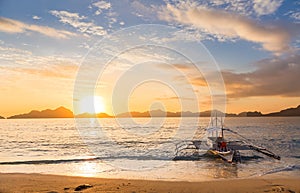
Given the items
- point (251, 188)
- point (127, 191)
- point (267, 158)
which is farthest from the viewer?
point (267, 158)

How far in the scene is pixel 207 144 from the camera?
5116 cm

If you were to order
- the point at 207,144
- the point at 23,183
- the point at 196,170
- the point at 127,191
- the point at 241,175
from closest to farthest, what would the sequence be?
the point at 127,191, the point at 23,183, the point at 241,175, the point at 196,170, the point at 207,144

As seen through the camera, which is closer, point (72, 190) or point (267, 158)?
point (72, 190)

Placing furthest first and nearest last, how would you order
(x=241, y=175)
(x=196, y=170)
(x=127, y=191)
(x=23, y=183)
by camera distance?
(x=196, y=170) < (x=241, y=175) < (x=23, y=183) < (x=127, y=191)

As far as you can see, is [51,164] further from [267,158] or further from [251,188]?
[267,158]

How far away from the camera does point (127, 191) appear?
1756 centimetres

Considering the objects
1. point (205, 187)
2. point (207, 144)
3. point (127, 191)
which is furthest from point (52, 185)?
point (207, 144)

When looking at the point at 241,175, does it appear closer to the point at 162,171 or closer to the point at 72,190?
the point at 162,171

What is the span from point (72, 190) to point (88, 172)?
9.88 metres

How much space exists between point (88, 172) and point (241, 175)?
46.3 feet

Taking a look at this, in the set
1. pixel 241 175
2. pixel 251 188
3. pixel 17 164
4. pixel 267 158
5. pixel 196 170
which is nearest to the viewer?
pixel 251 188

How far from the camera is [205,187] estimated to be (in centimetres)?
1945

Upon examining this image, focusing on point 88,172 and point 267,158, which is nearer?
point 88,172

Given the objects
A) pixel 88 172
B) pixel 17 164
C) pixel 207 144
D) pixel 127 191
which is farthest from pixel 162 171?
pixel 207 144
